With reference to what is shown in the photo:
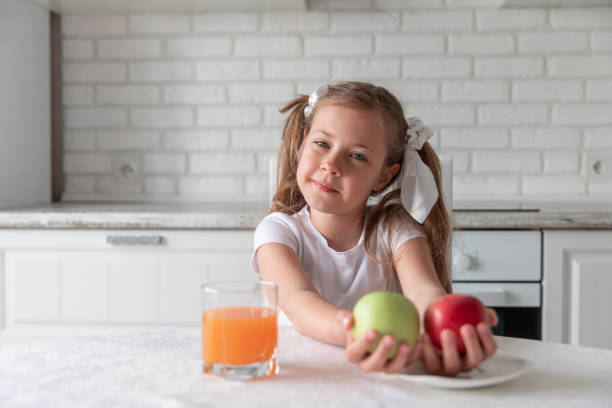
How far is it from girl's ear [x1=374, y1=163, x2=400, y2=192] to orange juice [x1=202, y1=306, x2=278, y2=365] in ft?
1.96

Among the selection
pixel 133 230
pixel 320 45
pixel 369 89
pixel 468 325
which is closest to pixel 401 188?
pixel 369 89

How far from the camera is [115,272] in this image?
1.78 metres

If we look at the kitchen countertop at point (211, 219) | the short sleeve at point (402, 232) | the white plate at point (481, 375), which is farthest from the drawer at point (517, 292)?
the white plate at point (481, 375)

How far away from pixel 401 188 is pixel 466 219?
52 centimetres

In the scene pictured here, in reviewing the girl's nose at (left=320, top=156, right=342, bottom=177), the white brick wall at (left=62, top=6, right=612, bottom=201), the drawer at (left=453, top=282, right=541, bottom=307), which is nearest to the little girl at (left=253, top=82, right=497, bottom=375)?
the girl's nose at (left=320, top=156, right=342, bottom=177)

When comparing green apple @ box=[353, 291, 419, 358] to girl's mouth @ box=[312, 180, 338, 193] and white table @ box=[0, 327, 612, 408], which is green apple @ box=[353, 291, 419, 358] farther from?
girl's mouth @ box=[312, 180, 338, 193]

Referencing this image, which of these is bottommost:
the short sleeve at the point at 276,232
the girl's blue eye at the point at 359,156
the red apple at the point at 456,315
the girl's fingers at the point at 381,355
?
the girl's fingers at the point at 381,355

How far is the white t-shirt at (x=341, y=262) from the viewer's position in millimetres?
1233

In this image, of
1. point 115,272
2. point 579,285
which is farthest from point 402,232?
point 115,272

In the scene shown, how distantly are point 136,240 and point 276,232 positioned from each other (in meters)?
0.70

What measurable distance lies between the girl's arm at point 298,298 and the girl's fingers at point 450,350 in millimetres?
177

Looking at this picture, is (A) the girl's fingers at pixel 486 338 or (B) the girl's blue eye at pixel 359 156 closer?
(A) the girl's fingers at pixel 486 338

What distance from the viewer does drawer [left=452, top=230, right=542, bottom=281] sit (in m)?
1.71

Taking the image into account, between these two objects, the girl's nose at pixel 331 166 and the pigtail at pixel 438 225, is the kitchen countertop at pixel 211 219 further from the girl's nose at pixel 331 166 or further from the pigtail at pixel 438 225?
the girl's nose at pixel 331 166
